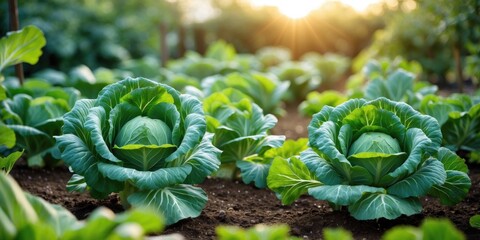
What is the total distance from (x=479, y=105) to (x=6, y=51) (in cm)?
426

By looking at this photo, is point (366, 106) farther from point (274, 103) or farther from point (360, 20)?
point (360, 20)

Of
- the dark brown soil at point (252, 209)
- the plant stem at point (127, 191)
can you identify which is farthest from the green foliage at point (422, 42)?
the plant stem at point (127, 191)

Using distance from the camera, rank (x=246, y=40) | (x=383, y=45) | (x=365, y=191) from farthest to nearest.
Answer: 1. (x=246, y=40)
2. (x=383, y=45)
3. (x=365, y=191)

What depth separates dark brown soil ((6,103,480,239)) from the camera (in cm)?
367

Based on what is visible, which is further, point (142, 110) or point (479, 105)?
point (479, 105)

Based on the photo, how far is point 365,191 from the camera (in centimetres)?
349

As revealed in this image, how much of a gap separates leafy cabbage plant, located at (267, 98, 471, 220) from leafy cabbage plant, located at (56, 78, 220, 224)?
2.06ft

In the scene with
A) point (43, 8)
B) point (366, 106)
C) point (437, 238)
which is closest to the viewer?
point (437, 238)

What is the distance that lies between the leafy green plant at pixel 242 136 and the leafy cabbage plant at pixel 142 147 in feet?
2.56

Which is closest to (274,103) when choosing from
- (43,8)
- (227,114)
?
(227,114)

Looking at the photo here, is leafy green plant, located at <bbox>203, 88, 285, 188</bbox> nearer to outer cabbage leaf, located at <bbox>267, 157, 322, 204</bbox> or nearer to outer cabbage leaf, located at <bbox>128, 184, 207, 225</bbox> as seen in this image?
outer cabbage leaf, located at <bbox>267, 157, 322, 204</bbox>

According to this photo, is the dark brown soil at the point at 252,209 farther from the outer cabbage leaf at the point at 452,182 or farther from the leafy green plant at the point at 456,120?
the leafy green plant at the point at 456,120

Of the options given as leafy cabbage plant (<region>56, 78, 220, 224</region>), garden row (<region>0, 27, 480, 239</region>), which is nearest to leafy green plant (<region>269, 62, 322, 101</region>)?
garden row (<region>0, 27, 480, 239</region>)

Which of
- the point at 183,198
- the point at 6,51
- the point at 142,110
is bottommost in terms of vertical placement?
the point at 183,198
